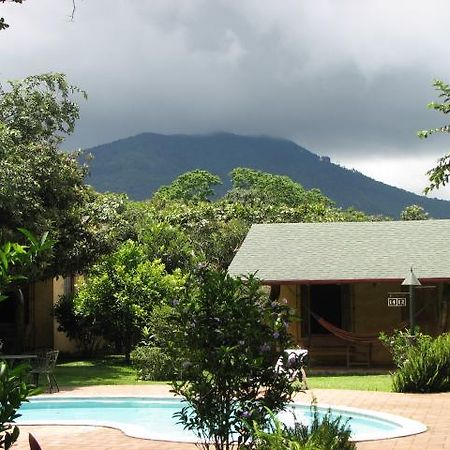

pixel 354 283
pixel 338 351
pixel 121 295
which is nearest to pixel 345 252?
pixel 354 283

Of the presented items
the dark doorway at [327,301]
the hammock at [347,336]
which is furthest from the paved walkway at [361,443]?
the dark doorway at [327,301]

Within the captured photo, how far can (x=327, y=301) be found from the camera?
2283 cm

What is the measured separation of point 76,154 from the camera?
882 inches

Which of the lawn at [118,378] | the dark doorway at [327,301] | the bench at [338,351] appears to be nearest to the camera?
the lawn at [118,378]

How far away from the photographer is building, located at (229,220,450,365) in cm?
2108

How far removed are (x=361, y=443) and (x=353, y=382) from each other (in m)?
8.21

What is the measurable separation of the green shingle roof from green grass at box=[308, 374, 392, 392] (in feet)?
9.03

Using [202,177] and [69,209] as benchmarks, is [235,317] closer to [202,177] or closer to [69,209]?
[69,209]

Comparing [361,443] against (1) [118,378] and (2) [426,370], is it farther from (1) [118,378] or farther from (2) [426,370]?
(1) [118,378]

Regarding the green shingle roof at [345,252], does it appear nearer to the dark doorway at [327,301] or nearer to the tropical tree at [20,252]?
the dark doorway at [327,301]

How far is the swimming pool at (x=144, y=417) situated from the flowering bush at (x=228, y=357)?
3068 millimetres

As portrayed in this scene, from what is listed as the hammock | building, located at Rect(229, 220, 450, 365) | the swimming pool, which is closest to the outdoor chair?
the swimming pool

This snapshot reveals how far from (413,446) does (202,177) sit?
68.9 m

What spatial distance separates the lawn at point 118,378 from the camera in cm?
1711
